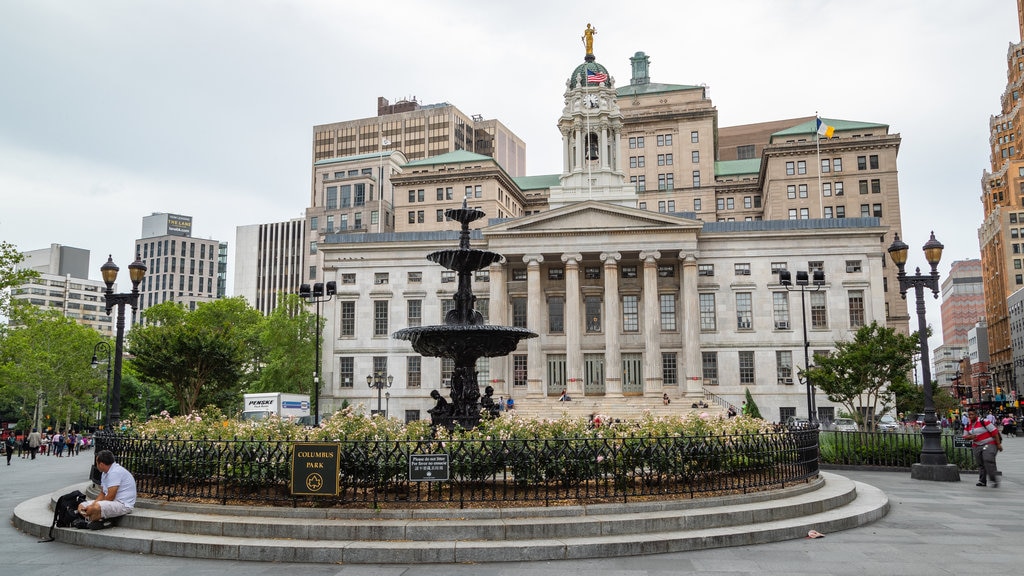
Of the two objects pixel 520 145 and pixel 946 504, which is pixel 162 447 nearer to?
pixel 946 504

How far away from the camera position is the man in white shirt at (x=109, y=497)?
1237 centimetres

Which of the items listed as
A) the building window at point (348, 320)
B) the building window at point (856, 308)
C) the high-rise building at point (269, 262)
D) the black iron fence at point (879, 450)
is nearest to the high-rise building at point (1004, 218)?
the building window at point (856, 308)

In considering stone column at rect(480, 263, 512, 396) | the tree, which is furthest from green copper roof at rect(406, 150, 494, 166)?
the tree

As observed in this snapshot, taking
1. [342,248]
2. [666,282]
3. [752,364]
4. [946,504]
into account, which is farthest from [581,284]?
[946,504]

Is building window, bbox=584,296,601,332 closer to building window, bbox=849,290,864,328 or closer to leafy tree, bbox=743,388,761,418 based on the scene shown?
leafy tree, bbox=743,388,761,418

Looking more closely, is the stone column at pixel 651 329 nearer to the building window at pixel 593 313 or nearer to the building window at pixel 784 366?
the building window at pixel 593 313

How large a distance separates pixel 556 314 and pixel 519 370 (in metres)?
5.44

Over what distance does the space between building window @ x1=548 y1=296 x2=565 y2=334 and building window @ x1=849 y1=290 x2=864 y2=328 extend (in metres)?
22.1

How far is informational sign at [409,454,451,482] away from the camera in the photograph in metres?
12.2

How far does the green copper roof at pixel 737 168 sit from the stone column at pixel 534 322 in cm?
4340

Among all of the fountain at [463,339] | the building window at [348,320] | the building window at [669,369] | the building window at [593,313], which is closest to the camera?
the fountain at [463,339]

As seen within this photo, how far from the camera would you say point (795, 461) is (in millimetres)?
14938

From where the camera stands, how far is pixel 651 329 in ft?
180

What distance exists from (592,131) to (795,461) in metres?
53.6
